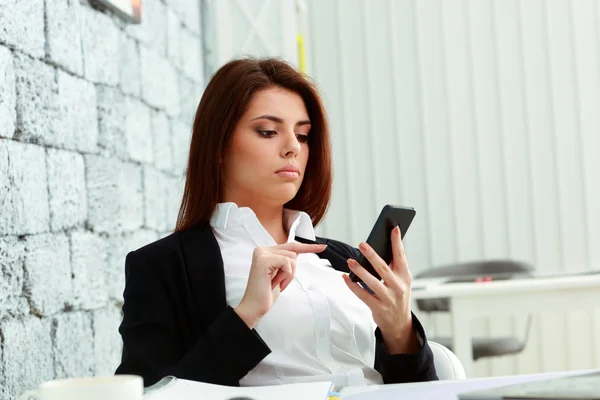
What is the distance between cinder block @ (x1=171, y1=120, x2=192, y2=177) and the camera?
331 centimetres

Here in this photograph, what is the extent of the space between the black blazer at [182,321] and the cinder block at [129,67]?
1267 millimetres

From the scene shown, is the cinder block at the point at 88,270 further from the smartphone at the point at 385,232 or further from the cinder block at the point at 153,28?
the smartphone at the point at 385,232

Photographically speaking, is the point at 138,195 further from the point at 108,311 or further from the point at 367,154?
the point at 367,154

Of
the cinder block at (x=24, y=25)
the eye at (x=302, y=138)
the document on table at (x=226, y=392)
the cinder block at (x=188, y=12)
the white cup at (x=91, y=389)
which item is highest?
the cinder block at (x=188, y=12)

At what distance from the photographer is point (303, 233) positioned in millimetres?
1719

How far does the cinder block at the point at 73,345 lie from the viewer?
6.68 feet

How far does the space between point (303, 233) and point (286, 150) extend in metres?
0.21

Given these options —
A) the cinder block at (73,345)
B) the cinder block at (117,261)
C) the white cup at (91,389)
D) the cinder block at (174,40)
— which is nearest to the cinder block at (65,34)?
the cinder block at (117,261)

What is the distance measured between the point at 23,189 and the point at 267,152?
0.63 meters

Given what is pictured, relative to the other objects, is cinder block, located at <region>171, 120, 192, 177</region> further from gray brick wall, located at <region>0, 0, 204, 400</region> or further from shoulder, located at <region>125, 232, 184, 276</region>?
shoulder, located at <region>125, 232, 184, 276</region>

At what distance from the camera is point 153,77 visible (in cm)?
303

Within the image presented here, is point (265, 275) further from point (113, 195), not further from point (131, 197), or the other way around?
point (131, 197)

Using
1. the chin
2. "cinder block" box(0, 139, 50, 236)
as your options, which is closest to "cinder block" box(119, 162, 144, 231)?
"cinder block" box(0, 139, 50, 236)

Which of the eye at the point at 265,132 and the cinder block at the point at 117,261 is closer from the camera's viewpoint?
the eye at the point at 265,132
